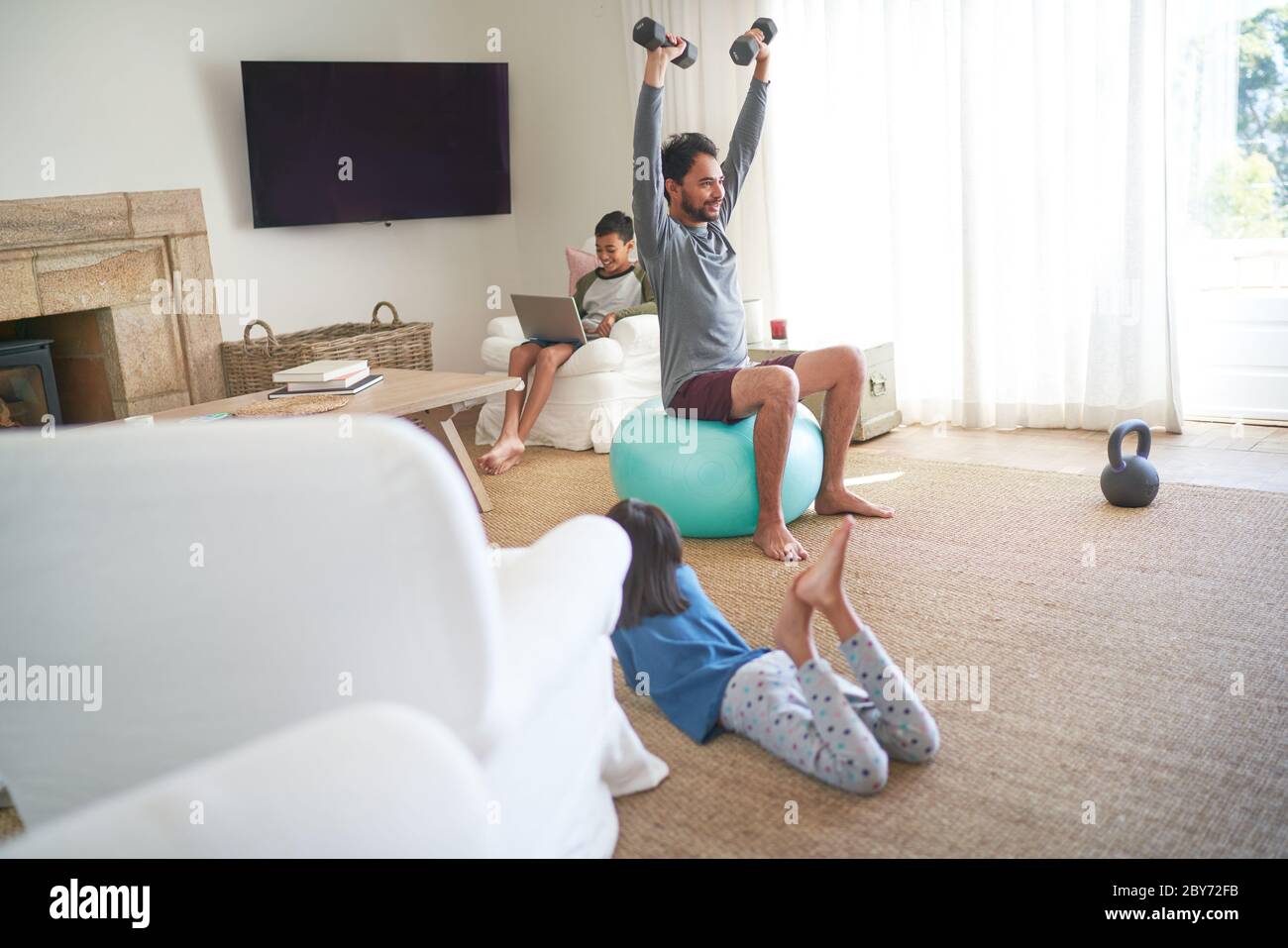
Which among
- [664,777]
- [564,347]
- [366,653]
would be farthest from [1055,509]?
[366,653]

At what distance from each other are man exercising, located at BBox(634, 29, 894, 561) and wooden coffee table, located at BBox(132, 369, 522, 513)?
25.5 inches

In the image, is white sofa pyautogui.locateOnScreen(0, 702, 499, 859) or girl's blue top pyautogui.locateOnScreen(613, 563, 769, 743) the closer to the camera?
white sofa pyautogui.locateOnScreen(0, 702, 499, 859)

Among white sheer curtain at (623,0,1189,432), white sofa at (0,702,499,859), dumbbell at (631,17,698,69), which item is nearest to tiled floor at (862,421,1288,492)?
white sheer curtain at (623,0,1189,432)

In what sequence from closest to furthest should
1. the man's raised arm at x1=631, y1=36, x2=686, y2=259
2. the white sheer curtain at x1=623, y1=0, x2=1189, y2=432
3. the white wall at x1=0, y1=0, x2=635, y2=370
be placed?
the man's raised arm at x1=631, y1=36, x2=686, y2=259, the white sheer curtain at x1=623, y1=0, x2=1189, y2=432, the white wall at x1=0, y1=0, x2=635, y2=370

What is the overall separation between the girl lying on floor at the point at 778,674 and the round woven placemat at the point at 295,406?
4.79 feet

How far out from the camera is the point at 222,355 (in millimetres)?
4789

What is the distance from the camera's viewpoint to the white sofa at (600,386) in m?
4.49

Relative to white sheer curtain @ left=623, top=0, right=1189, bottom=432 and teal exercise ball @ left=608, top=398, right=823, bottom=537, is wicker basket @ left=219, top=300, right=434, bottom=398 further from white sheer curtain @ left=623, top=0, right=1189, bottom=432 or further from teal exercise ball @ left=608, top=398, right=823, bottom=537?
teal exercise ball @ left=608, top=398, right=823, bottom=537

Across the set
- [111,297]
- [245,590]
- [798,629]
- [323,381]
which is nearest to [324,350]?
[111,297]

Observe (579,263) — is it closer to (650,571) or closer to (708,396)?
(708,396)

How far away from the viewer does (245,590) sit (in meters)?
1.08

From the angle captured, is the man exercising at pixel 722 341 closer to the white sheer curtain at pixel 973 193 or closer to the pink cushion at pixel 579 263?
the white sheer curtain at pixel 973 193

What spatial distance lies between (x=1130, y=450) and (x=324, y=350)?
3.11 m

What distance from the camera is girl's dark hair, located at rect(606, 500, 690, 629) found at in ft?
6.60
